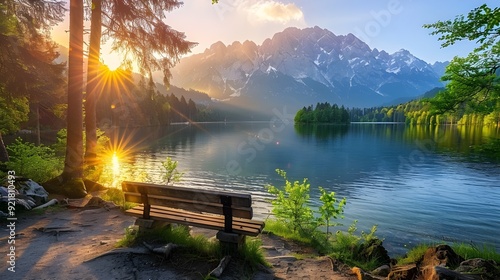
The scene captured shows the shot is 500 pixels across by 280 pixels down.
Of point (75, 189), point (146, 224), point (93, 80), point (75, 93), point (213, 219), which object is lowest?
point (75, 189)

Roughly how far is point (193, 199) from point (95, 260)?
251 cm

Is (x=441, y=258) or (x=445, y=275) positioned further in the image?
(x=441, y=258)

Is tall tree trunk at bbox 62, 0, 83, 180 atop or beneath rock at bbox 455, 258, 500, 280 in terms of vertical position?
atop

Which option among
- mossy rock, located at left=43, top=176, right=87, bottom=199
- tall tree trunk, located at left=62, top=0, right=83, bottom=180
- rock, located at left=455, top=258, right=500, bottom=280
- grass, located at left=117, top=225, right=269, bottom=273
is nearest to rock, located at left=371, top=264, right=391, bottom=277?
rock, located at left=455, top=258, right=500, bottom=280

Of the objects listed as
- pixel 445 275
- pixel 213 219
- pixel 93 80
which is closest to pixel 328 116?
pixel 93 80

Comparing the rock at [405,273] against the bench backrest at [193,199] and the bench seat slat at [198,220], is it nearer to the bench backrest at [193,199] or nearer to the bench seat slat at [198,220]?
the bench seat slat at [198,220]

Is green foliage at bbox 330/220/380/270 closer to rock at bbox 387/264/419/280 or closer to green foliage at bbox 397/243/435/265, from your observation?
green foliage at bbox 397/243/435/265

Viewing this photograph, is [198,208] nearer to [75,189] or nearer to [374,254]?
[374,254]

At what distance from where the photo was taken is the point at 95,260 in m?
6.36

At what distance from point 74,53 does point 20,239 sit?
8383 millimetres

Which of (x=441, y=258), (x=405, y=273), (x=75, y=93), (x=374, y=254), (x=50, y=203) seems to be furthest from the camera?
(x=75, y=93)

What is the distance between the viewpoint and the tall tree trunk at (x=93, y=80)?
14.5 meters

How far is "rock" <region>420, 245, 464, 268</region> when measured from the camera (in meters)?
6.44

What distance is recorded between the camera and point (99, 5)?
1427 centimetres
